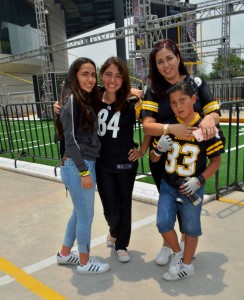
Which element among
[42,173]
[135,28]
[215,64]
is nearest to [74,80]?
[42,173]

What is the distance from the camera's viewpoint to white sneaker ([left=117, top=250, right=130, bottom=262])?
312 centimetres

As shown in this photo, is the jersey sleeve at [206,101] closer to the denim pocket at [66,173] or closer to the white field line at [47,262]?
the denim pocket at [66,173]

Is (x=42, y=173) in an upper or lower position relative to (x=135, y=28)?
lower

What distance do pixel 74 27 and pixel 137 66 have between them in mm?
25161

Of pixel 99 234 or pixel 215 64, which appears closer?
pixel 99 234

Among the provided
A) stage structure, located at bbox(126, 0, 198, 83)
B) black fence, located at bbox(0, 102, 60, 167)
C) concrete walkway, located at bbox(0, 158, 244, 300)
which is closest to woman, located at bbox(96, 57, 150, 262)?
concrete walkway, located at bbox(0, 158, 244, 300)

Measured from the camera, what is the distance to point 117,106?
2852 millimetres

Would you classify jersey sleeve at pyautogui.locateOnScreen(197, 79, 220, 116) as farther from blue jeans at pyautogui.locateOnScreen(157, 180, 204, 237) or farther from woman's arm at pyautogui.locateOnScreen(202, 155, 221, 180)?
blue jeans at pyautogui.locateOnScreen(157, 180, 204, 237)

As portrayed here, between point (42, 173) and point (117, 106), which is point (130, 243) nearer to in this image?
point (117, 106)

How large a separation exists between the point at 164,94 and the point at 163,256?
1.53m

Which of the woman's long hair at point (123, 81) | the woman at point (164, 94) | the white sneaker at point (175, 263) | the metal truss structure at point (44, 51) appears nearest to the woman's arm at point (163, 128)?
the woman at point (164, 94)

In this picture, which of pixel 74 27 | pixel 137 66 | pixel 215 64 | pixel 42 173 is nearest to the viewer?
pixel 42 173

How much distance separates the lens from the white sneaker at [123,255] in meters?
3.12

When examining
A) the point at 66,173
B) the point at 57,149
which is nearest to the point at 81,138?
the point at 66,173
